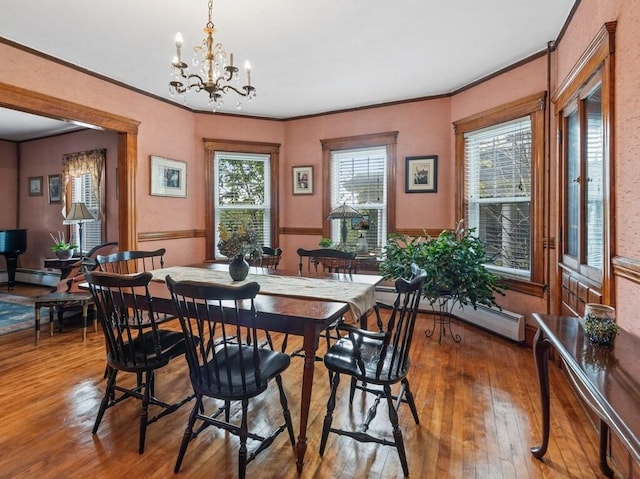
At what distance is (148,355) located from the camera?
6.64ft

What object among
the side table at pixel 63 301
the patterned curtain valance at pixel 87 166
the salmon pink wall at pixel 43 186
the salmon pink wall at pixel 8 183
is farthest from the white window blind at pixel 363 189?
the salmon pink wall at pixel 8 183

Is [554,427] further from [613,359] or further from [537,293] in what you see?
[537,293]

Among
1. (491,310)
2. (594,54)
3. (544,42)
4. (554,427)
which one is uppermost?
(544,42)

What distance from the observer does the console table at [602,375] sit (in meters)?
0.95

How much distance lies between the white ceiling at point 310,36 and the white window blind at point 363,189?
1.01m

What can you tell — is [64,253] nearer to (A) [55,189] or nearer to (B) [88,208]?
(B) [88,208]

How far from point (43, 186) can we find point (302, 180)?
4.78 m

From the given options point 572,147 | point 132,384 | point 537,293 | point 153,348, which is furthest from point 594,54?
point 132,384

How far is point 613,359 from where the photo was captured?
1309 mm

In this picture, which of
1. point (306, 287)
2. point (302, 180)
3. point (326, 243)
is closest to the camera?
point (306, 287)

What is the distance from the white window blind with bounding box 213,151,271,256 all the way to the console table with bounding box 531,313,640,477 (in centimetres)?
410

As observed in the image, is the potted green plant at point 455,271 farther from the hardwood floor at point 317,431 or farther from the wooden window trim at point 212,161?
the wooden window trim at point 212,161

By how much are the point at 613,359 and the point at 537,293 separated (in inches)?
89.2

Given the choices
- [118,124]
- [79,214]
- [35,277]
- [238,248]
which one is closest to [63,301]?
[118,124]
